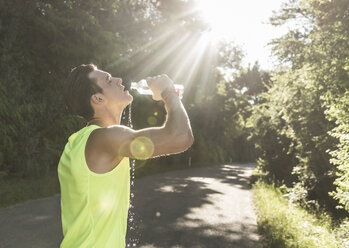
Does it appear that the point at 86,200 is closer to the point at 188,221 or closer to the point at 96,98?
the point at 96,98

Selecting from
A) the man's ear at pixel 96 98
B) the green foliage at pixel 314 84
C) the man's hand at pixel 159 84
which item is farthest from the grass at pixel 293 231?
the man's ear at pixel 96 98

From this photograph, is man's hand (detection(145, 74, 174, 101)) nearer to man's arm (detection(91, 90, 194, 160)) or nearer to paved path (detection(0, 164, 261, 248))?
man's arm (detection(91, 90, 194, 160))

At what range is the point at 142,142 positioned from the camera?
1645 mm

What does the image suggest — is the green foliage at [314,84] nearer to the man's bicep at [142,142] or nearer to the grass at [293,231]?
the grass at [293,231]

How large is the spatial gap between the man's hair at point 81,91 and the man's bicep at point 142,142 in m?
0.40

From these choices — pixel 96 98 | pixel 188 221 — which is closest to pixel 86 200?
pixel 96 98

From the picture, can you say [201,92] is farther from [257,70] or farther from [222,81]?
[257,70]

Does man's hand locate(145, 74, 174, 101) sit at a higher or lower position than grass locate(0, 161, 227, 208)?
higher

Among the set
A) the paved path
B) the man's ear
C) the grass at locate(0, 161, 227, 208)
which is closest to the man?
the man's ear

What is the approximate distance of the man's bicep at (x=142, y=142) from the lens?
5.36ft

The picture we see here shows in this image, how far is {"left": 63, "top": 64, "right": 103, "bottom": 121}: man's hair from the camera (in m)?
1.97

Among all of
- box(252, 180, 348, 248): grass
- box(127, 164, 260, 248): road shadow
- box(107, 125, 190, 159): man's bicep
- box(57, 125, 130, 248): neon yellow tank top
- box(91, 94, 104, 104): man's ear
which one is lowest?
box(127, 164, 260, 248): road shadow

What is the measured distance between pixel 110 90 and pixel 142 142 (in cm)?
53

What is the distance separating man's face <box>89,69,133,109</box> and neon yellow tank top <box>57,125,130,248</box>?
0.29 metres
